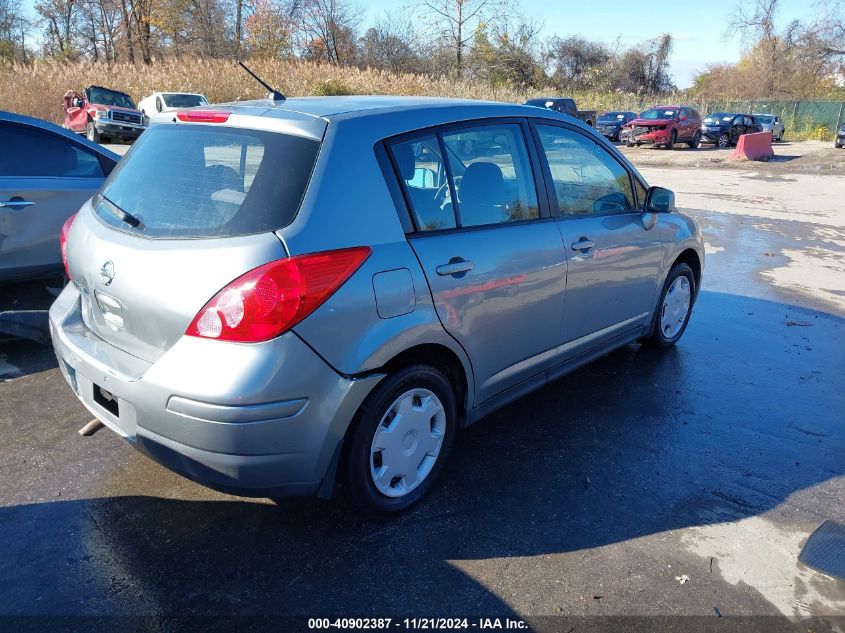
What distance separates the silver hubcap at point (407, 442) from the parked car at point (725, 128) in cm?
3451

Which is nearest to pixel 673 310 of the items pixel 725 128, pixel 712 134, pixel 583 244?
pixel 583 244

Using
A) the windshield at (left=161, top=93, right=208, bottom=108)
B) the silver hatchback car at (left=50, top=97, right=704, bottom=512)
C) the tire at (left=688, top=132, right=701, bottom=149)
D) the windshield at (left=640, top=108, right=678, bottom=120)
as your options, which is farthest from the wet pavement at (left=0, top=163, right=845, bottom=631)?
the tire at (left=688, top=132, right=701, bottom=149)

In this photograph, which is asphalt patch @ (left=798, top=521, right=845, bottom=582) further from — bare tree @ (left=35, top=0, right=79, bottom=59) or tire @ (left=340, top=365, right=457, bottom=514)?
bare tree @ (left=35, top=0, right=79, bottom=59)

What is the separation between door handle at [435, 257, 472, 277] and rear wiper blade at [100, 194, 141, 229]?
132 centimetres

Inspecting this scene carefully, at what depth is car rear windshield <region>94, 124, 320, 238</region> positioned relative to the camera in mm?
2535

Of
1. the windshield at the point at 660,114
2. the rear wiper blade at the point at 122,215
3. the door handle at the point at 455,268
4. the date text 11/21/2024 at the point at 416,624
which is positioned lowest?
the date text 11/21/2024 at the point at 416,624

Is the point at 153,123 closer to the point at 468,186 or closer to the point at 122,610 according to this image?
the point at 468,186

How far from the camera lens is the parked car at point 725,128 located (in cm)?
3331

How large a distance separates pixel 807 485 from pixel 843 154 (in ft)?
96.1

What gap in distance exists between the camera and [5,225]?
16.7 ft

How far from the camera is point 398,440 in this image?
2922 mm

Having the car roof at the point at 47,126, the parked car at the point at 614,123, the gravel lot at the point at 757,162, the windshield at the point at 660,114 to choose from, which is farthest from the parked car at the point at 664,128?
the car roof at the point at 47,126

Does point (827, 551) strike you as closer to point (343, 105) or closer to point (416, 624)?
point (416, 624)

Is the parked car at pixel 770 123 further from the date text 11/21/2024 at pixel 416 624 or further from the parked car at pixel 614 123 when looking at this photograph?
the date text 11/21/2024 at pixel 416 624
